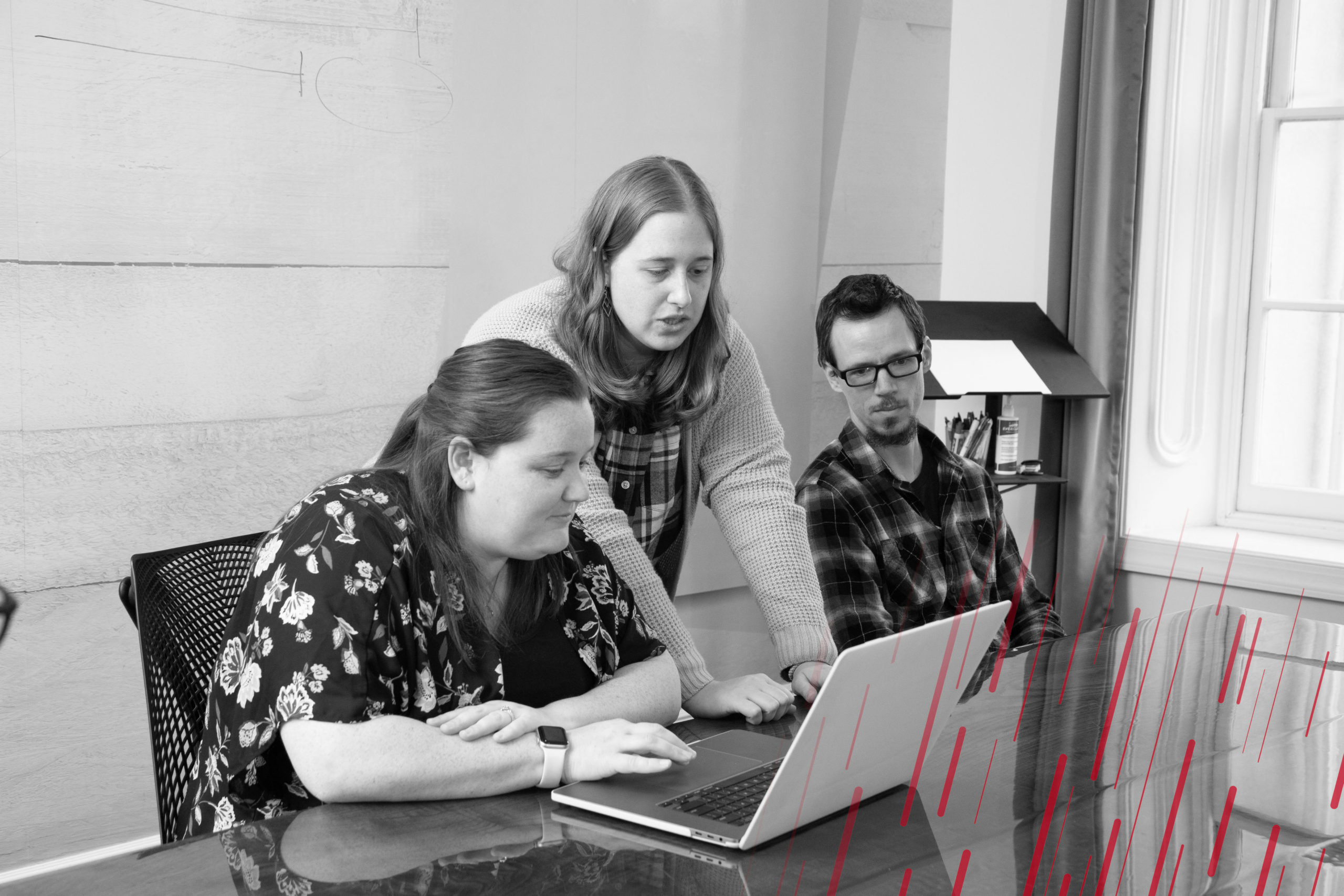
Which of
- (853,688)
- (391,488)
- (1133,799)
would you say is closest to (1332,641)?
(1133,799)

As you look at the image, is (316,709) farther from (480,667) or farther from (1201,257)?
(1201,257)

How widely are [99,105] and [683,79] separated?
4.48 ft

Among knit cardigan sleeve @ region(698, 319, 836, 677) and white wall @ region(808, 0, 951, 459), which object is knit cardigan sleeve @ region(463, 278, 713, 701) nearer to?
knit cardigan sleeve @ region(698, 319, 836, 677)

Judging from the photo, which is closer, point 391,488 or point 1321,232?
point 391,488

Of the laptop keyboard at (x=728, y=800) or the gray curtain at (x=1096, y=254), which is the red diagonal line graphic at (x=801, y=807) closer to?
the laptop keyboard at (x=728, y=800)

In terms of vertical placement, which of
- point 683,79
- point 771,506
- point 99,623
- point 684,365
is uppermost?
point 683,79

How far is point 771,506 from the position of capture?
2031mm

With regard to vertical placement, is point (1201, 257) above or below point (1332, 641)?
above

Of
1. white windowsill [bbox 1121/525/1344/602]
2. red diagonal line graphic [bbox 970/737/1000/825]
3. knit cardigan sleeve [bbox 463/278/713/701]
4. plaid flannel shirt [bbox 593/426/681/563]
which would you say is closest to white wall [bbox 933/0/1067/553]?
white windowsill [bbox 1121/525/1344/602]

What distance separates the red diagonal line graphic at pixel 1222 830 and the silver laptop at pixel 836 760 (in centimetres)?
27

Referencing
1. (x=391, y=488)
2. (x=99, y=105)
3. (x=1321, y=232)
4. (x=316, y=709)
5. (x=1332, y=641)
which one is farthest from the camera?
(x=1321, y=232)

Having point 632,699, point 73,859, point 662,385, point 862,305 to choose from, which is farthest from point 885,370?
point 73,859

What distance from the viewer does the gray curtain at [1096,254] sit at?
330 centimetres

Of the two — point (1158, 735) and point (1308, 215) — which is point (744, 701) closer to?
point (1158, 735)
